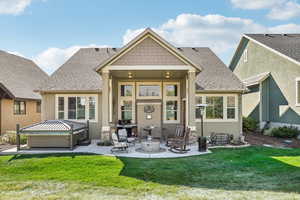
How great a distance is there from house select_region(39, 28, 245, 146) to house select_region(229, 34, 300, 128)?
411 centimetres

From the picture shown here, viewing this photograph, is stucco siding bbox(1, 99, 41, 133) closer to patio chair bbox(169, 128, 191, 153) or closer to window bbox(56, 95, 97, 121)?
window bbox(56, 95, 97, 121)

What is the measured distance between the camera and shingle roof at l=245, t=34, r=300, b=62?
15946mm

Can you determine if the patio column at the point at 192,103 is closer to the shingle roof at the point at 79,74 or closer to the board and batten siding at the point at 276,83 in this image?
the shingle roof at the point at 79,74

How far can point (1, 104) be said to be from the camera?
15.9m

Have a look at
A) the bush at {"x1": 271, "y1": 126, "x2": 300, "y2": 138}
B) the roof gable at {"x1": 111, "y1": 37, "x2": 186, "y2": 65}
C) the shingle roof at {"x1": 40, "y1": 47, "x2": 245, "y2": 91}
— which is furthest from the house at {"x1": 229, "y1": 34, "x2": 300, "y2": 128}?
the roof gable at {"x1": 111, "y1": 37, "x2": 186, "y2": 65}

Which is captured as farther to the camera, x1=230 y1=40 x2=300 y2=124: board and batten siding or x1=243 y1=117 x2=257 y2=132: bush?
x1=243 y1=117 x2=257 y2=132: bush

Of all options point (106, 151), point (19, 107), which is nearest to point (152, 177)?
point (106, 151)

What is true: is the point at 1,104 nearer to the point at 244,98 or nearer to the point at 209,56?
the point at 209,56

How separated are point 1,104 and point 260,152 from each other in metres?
17.0

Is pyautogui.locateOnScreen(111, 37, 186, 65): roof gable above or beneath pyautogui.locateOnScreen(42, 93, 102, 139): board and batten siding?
above

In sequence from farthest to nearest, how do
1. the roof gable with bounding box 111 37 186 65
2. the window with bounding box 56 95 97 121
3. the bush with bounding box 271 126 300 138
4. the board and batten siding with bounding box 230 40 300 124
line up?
1. the board and batten siding with bounding box 230 40 300 124
2. the bush with bounding box 271 126 300 138
3. the window with bounding box 56 95 97 121
4. the roof gable with bounding box 111 37 186 65

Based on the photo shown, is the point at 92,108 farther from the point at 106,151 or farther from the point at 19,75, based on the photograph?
the point at 19,75

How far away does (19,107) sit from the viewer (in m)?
17.7

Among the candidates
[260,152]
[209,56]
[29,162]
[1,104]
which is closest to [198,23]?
[209,56]
